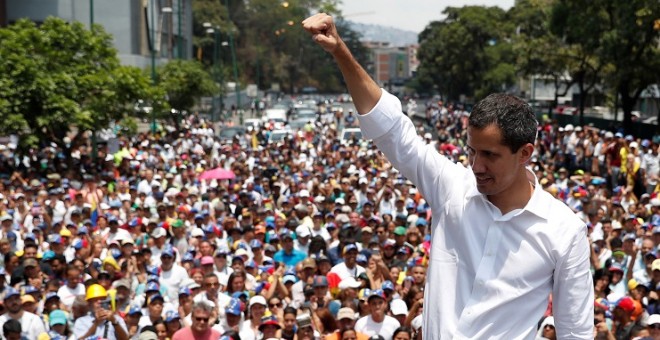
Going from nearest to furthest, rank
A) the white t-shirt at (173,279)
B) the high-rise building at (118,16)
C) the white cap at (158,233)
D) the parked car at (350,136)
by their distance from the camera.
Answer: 1. the white t-shirt at (173,279)
2. the white cap at (158,233)
3. the parked car at (350,136)
4. the high-rise building at (118,16)

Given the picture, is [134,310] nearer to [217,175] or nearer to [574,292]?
[574,292]

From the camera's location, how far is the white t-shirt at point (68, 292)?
1114 centimetres

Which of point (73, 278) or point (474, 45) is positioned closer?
point (73, 278)

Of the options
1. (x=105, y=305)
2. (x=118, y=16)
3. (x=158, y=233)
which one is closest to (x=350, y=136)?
(x=118, y=16)

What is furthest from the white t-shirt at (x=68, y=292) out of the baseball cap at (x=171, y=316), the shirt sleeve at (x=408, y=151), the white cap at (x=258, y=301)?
the shirt sleeve at (x=408, y=151)

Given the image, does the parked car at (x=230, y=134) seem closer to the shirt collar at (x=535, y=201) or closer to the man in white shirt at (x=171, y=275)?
the man in white shirt at (x=171, y=275)

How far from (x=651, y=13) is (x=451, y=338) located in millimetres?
27177

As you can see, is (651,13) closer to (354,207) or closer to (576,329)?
(354,207)

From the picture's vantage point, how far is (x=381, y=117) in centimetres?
296

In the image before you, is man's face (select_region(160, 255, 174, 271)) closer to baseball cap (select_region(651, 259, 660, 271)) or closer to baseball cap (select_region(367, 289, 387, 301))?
baseball cap (select_region(367, 289, 387, 301))

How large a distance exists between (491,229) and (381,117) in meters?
0.43

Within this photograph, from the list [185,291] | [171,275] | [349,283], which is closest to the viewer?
[185,291]

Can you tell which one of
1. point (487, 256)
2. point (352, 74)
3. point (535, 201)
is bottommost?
point (487, 256)

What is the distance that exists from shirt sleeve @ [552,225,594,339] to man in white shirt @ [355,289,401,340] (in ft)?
20.9
